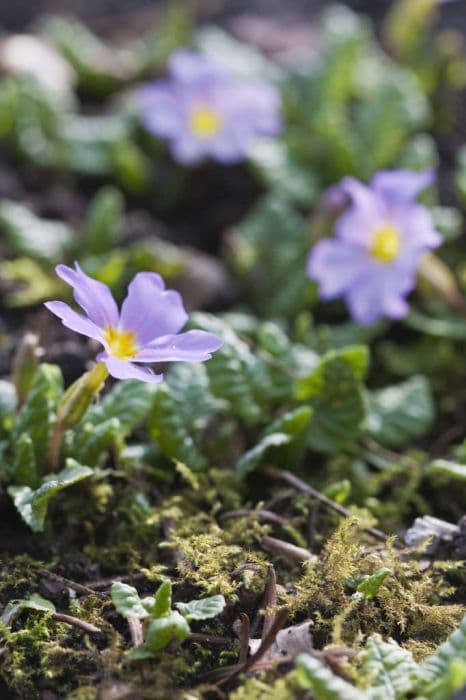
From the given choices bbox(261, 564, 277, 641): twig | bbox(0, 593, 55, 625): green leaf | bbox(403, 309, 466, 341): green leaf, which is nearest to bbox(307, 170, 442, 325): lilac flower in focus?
bbox(403, 309, 466, 341): green leaf

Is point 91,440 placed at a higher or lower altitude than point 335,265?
lower

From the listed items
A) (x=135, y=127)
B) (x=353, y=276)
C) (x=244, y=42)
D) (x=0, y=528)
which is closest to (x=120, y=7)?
(x=244, y=42)

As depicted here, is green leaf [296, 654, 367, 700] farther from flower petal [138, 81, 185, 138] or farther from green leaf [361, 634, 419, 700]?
flower petal [138, 81, 185, 138]

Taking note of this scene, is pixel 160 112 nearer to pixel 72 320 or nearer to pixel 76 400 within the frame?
pixel 76 400

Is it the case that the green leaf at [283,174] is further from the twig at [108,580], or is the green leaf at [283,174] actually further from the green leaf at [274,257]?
the twig at [108,580]

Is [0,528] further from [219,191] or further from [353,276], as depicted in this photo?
[219,191]

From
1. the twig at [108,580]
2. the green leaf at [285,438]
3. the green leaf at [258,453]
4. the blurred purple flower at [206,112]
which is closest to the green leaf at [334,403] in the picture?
the green leaf at [285,438]

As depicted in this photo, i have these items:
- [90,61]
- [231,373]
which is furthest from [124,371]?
[90,61]

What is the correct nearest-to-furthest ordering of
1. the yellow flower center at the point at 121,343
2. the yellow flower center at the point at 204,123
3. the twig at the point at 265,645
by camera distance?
the twig at the point at 265,645 → the yellow flower center at the point at 121,343 → the yellow flower center at the point at 204,123
